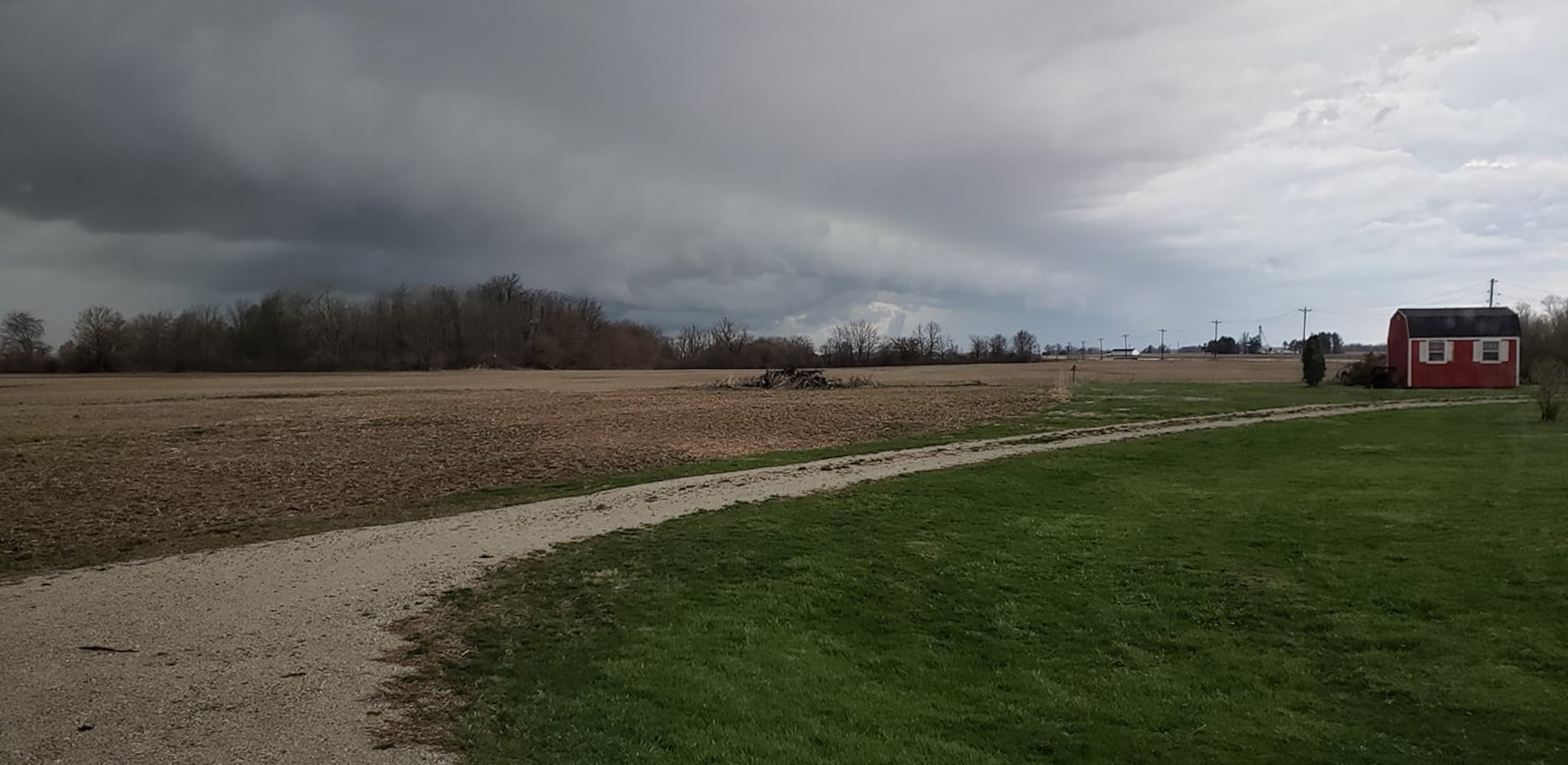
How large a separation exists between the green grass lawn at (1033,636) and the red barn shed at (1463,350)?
127 ft

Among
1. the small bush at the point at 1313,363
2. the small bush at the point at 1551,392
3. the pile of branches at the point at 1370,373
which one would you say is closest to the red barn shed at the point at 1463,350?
the pile of branches at the point at 1370,373

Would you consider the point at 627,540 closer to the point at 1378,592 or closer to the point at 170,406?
the point at 1378,592

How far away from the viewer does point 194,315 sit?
141750mm

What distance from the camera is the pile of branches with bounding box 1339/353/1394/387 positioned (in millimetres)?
49031

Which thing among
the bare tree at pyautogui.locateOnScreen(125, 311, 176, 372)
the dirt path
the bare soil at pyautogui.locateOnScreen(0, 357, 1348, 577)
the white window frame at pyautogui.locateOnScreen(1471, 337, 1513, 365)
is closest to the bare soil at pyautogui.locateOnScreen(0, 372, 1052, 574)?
the bare soil at pyautogui.locateOnScreen(0, 357, 1348, 577)

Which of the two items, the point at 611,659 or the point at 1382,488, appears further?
the point at 1382,488

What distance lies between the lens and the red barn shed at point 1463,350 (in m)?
47.4

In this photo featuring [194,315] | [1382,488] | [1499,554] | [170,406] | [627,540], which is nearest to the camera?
[1499,554]

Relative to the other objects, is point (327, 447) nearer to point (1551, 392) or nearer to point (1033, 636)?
point (1033, 636)

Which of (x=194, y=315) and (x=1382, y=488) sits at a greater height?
(x=194, y=315)

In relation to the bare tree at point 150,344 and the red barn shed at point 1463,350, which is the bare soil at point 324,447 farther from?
the bare tree at point 150,344

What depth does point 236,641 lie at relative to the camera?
25.5 feet

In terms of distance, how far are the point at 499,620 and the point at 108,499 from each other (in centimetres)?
1220

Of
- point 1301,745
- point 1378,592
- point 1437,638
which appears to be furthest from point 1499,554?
point 1301,745
